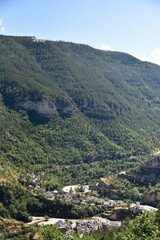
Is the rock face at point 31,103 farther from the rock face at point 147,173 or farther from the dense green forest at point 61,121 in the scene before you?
the rock face at point 147,173

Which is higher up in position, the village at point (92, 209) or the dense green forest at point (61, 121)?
the dense green forest at point (61, 121)

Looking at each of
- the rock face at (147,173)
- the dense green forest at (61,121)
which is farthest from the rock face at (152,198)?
the dense green forest at (61,121)

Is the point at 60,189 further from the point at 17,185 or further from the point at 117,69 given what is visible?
the point at 117,69

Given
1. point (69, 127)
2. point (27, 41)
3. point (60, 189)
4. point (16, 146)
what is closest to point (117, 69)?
point (27, 41)

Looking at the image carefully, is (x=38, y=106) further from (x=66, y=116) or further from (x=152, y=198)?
(x=152, y=198)

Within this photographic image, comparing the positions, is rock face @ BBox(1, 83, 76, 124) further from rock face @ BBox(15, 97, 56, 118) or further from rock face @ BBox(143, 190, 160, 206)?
rock face @ BBox(143, 190, 160, 206)

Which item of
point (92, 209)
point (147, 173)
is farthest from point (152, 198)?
point (147, 173)
